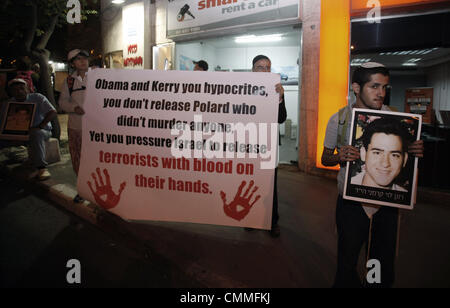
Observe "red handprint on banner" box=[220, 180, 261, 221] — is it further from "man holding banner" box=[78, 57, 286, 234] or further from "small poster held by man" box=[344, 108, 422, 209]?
"small poster held by man" box=[344, 108, 422, 209]

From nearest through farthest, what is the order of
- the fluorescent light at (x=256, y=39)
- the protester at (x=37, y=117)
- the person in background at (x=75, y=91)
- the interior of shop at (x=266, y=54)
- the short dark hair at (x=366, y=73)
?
the short dark hair at (x=366, y=73) → the person in background at (x=75, y=91) → the protester at (x=37, y=117) → the fluorescent light at (x=256, y=39) → the interior of shop at (x=266, y=54)

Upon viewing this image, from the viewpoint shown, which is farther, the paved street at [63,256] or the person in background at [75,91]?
the person in background at [75,91]

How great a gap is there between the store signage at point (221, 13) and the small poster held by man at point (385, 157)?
4.99m

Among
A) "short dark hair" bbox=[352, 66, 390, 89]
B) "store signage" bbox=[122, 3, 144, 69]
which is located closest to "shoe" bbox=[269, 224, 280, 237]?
"short dark hair" bbox=[352, 66, 390, 89]

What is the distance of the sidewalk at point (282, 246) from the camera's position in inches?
114

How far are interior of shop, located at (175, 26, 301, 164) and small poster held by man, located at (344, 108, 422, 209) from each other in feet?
23.4

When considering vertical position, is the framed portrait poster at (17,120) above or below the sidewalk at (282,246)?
above

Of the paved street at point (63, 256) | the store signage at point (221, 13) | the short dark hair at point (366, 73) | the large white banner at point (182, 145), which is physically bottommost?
the paved street at point (63, 256)

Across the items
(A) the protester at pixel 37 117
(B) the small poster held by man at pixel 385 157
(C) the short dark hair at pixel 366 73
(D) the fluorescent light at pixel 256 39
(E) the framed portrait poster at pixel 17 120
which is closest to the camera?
(B) the small poster held by man at pixel 385 157

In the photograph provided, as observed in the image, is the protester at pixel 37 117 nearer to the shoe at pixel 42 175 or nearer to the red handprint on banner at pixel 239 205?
the shoe at pixel 42 175

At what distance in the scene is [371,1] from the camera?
5.48m

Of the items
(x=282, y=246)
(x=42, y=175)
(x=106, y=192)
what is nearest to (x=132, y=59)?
(x=42, y=175)

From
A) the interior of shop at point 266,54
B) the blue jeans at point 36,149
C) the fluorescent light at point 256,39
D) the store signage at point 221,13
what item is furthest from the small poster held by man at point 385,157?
the fluorescent light at point 256,39

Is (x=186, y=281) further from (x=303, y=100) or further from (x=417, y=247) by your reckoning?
(x=303, y=100)
